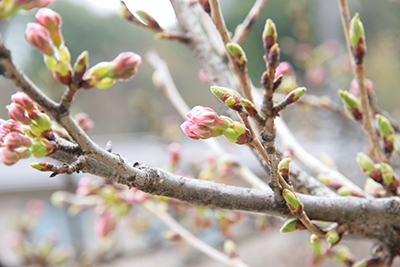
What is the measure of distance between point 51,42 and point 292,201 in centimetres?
25

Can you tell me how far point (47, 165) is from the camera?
0.24 metres

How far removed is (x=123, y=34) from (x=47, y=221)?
282 cm

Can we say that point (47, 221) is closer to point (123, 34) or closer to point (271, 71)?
point (271, 71)

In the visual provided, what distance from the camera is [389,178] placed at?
359 millimetres

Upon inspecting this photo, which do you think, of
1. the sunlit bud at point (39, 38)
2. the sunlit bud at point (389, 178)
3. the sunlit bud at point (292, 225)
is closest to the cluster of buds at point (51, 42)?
the sunlit bud at point (39, 38)

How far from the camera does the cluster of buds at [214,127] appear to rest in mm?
255

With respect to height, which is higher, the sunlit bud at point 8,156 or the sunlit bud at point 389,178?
the sunlit bud at point 8,156

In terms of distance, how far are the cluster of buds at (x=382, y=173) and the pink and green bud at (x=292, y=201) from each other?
152 mm

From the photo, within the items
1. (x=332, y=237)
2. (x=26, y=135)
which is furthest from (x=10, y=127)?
(x=332, y=237)

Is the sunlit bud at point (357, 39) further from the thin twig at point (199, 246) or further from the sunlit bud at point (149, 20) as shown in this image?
the thin twig at point (199, 246)

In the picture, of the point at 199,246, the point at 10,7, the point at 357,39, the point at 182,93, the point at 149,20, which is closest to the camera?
the point at 10,7

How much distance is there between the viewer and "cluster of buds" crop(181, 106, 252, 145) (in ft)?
0.84

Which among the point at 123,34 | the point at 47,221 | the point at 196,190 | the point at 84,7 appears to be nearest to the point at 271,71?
the point at 196,190

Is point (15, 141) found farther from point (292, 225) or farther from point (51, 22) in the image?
point (292, 225)
